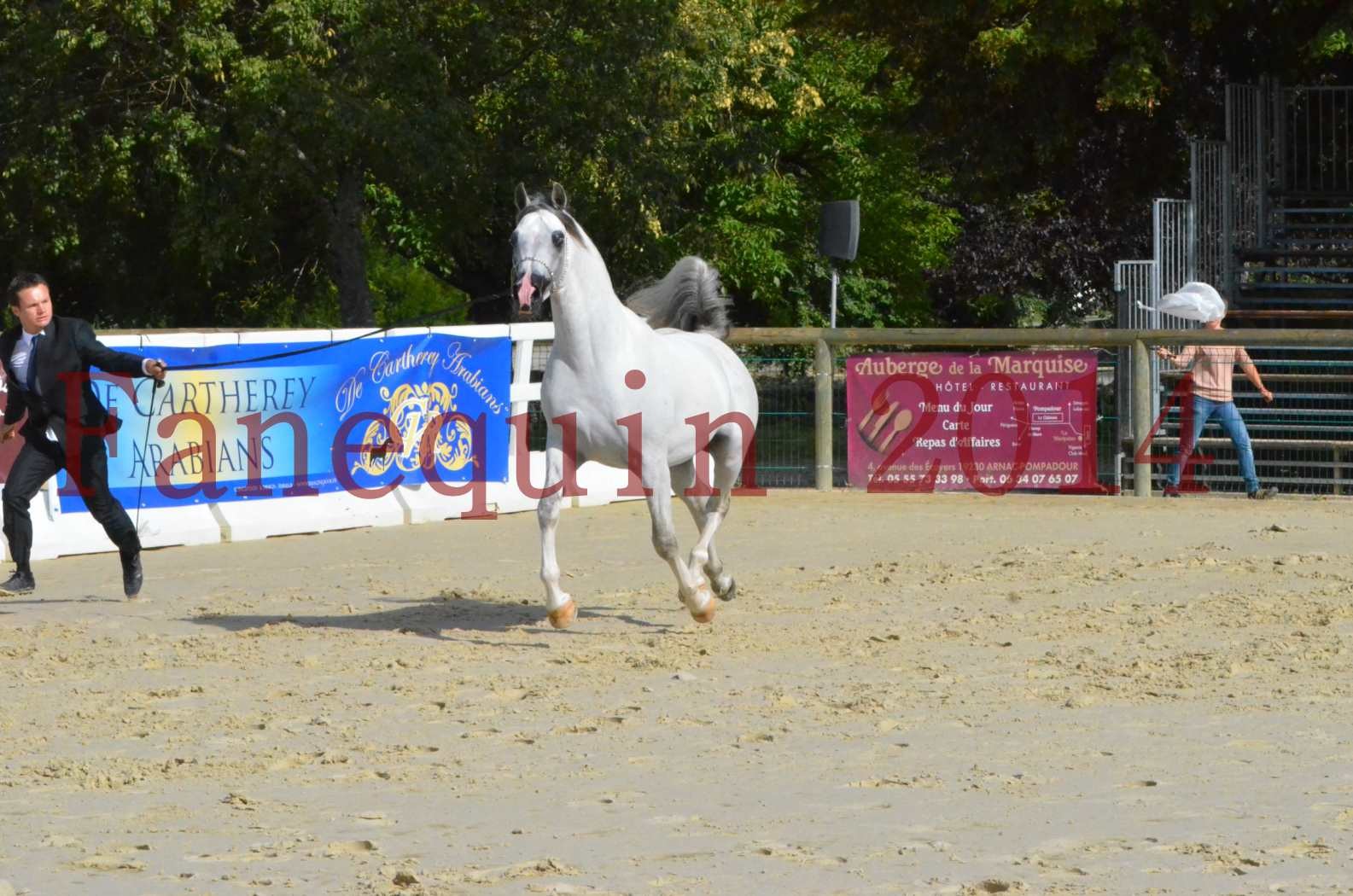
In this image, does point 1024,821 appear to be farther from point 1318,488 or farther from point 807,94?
point 807,94

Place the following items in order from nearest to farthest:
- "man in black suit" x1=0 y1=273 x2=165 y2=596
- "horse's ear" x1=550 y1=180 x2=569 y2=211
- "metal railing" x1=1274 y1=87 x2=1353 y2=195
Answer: "horse's ear" x1=550 y1=180 x2=569 y2=211
"man in black suit" x1=0 y1=273 x2=165 y2=596
"metal railing" x1=1274 y1=87 x2=1353 y2=195

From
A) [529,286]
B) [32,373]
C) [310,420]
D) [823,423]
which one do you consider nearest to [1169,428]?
[823,423]

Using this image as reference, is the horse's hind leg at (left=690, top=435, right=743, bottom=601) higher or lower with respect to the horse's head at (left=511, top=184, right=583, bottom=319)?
lower

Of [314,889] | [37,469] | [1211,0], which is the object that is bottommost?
[314,889]

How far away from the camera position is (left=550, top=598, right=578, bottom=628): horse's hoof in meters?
9.59

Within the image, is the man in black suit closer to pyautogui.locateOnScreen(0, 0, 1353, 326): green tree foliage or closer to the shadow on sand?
the shadow on sand

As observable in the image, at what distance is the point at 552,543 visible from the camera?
31.7 ft

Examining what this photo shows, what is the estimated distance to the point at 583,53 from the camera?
981 inches

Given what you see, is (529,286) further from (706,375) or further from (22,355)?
(22,355)

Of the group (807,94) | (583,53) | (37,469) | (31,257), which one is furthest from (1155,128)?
(37,469)

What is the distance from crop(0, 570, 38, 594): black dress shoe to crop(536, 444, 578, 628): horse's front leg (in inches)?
135

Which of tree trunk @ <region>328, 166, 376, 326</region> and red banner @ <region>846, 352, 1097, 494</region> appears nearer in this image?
red banner @ <region>846, 352, 1097, 494</region>

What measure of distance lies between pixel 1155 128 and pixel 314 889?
22.2m

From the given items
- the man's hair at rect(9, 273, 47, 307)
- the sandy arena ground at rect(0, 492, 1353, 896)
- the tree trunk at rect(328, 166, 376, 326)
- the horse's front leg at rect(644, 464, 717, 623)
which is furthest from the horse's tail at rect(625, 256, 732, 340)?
the tree trunk at rect(328, 166, 376, 326)
